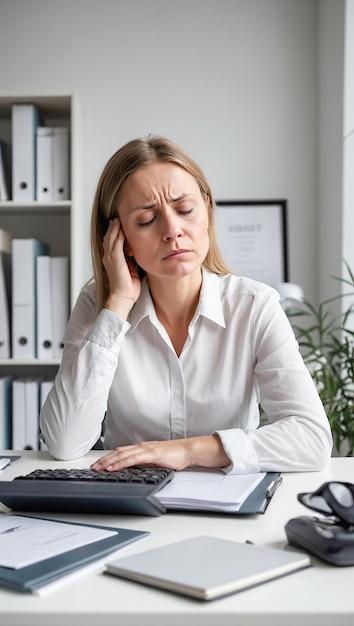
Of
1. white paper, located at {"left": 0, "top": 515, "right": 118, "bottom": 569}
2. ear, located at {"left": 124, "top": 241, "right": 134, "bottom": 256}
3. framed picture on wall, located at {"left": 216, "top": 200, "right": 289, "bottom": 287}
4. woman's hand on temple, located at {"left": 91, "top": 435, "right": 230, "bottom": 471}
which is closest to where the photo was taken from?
white paper, located at {"left": 0, "top": 515, "right": 118, "bottom": 569}

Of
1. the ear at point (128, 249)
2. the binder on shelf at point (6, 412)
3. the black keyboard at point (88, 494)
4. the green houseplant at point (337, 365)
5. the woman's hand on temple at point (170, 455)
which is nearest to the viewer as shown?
the black keyboard at point (88, 494)

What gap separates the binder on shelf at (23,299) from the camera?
2.85m

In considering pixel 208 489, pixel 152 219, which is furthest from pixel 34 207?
pixel 208 489

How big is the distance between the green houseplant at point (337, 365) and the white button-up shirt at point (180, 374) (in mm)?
841

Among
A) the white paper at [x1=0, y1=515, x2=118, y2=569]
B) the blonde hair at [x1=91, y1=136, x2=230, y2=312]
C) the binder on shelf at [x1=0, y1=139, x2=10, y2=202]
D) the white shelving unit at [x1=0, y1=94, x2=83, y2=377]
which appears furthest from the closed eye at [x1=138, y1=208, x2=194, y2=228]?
the binder on shelf at [x1=0, y1=139, x2=10, y2=202]

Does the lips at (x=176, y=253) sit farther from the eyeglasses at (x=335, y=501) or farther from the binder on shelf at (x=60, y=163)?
the binder on shelf at (x=60, y=163)

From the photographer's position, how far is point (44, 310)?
2871 millimetres

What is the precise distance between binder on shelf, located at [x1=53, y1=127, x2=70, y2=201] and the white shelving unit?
3 centimetres

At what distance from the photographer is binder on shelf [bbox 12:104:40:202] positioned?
2.88m

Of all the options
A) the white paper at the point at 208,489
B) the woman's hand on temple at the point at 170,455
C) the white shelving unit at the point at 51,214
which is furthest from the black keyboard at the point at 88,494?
the white shelving unit at the point at 51,214

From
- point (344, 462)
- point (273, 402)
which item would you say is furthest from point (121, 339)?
point (344, 462)

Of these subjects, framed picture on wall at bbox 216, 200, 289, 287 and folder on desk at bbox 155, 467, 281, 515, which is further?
framed picture on wall at bbox 216, 200, 289, 287

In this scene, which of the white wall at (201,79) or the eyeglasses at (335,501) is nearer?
the eyeglasses at (335,501)

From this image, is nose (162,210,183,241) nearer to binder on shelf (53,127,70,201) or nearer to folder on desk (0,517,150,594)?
folder on desk (0,517,150,594)
